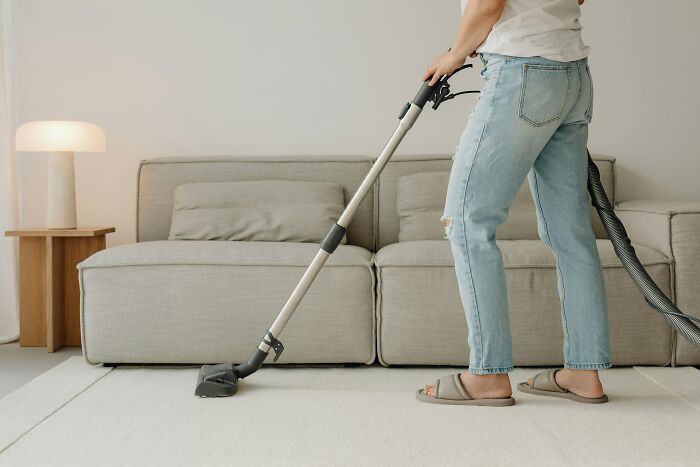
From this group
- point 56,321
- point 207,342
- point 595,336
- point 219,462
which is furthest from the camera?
point 56,321

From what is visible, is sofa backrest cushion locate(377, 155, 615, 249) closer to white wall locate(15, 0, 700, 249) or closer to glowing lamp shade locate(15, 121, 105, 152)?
white wall locate(15, 0, 700, 249)

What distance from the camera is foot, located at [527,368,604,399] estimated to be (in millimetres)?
1875

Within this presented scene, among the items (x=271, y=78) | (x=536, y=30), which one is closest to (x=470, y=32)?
(x=536, y=30)

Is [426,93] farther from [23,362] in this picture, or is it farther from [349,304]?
[23,362]

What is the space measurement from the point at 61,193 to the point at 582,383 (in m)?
1.91

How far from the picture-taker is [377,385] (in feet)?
6.79

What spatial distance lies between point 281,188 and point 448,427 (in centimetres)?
130

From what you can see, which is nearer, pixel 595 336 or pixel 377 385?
pixel 595 336

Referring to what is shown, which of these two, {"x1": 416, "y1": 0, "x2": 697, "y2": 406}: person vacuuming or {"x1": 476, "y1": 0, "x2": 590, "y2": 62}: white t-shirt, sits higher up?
{"x1": 476, "y1": 0, "x2": 590, "y2": 62}: white t-shirt

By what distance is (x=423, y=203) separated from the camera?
2.71m

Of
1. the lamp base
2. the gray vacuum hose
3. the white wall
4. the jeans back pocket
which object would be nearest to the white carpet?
the gray vacuum hose

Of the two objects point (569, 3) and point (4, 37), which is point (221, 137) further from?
point (569, 3)

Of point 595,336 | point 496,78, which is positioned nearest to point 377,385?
point 595,336

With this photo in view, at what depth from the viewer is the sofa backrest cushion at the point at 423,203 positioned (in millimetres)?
2641
